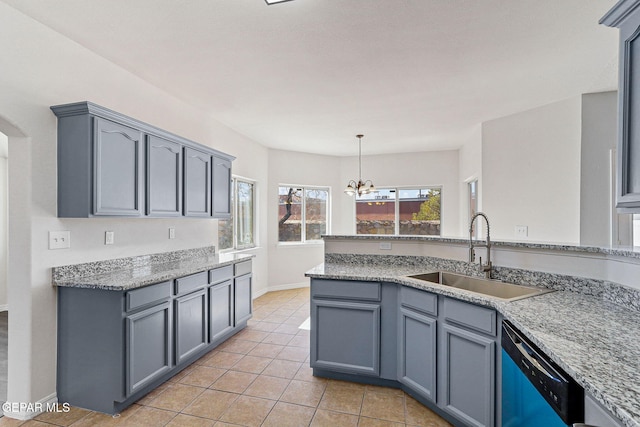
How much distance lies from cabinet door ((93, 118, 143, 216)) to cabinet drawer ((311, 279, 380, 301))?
1603mm

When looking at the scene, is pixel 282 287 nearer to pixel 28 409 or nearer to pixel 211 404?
pixel 211 404

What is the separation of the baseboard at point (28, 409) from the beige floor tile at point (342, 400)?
182 centimetres

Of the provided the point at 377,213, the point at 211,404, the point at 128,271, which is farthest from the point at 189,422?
the point at 377,213

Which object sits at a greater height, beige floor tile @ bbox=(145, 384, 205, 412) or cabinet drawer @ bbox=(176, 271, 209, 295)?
cabinet drawer @ bbox=(176, 271, 209, 295)

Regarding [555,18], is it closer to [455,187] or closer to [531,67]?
[531,67]

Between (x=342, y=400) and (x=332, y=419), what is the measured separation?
243 mm

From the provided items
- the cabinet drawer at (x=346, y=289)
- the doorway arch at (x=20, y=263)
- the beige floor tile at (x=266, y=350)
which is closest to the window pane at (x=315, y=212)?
the beige floor tile at (x=266, y=350)

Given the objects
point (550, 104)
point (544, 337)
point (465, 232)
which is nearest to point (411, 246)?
point (544, 337)

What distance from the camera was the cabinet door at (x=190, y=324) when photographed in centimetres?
270

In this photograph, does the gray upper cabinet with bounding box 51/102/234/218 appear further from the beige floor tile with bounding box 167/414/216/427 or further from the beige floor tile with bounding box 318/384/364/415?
the beige floor tile with bounding box 318/384/364/415

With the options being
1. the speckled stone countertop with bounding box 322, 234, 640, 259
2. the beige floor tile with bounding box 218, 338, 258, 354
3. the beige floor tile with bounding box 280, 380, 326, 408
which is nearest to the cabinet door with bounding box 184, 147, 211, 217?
the beige floor tile with bounding box 218, 338, 258, 354

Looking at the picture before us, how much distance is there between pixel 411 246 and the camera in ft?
10.1

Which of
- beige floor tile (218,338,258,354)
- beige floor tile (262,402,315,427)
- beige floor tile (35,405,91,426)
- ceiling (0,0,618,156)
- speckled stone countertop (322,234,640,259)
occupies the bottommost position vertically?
beige floor tile (218,338,258,354)

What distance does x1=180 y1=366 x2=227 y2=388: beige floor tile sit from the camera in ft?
8.65
